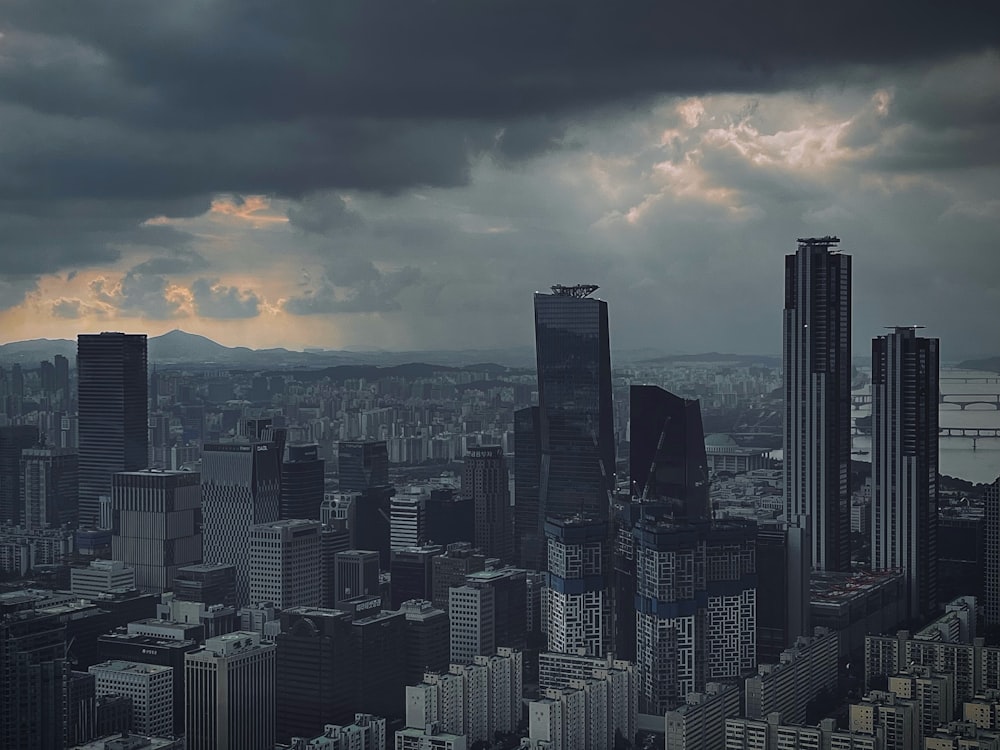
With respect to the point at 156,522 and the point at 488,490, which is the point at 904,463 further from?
the point at 156,522

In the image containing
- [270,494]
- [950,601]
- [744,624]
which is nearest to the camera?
[744,624]

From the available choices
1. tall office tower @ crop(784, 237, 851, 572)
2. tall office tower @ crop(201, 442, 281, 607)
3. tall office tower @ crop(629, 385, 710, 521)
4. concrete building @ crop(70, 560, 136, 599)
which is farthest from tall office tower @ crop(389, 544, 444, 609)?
tall office tower @ crop(784, 237, 851, 572)

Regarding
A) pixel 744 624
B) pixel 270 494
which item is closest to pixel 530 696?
pixel 744 624

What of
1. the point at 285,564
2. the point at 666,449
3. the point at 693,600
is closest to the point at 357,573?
the point at 285,564

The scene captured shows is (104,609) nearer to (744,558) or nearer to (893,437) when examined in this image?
(744,558)

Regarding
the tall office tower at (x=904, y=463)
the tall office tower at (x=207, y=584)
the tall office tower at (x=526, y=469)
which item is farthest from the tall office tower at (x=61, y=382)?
the tall office tower at (x=904, y=463)

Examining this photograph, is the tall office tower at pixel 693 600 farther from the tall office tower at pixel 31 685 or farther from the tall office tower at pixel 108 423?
the tall office tower at pixel 108 423
